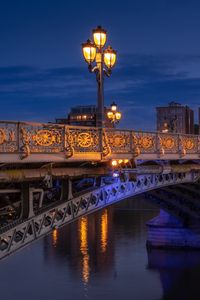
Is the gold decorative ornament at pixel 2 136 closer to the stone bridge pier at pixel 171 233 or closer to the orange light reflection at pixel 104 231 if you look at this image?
the orange light reflection at pixel 104 231

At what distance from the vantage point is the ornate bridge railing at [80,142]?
17094mm

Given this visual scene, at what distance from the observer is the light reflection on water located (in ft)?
114

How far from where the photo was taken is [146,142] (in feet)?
81.0

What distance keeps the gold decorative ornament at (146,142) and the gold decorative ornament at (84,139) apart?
13.7ft

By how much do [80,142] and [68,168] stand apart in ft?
4.39

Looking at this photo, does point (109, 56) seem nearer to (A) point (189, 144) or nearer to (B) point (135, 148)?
(B) point (135, 148)

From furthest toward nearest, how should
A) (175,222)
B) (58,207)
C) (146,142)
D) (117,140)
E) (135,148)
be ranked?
(175,222)
(146,142)
(135,148)
(117,140)
(58,207)

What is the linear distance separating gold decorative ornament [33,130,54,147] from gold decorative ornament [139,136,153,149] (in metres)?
6.18

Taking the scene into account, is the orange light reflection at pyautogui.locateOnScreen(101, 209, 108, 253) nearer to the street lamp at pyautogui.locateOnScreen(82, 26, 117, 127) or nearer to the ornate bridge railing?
the ornate bridge railing

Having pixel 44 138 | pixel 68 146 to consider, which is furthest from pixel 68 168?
pixel 44 138

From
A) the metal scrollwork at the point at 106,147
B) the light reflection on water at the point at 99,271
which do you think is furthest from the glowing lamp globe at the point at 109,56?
the light reflection on water at the point at 99,271

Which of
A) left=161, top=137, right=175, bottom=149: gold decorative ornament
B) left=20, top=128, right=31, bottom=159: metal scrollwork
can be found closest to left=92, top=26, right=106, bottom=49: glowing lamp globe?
left=20, top=128, right=31, bottom=159: metal scrollwork

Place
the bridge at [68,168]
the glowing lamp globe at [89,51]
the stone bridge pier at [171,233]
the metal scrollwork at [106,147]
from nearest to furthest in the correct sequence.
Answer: the bridge at [68,168] < the glowing lamp globe at [89,51] < the metal scrollwork at [106,147] < the stone bridge pier at [171,233]

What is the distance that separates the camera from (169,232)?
4925 cm
